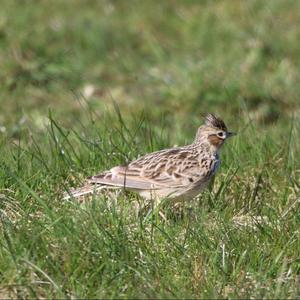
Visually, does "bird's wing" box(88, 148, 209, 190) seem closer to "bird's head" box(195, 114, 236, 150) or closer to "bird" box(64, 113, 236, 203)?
"bird" box(64, 113, 236, 203)

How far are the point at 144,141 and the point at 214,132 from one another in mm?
843

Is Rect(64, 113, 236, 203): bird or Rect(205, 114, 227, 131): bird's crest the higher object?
Rect(205, 114, 227, 131): bird's crest

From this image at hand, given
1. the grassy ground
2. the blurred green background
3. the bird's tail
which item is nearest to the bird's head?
the grassy ground

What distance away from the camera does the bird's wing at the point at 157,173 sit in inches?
274

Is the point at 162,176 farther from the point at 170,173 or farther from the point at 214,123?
the point at 214,123

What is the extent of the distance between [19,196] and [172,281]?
162cm

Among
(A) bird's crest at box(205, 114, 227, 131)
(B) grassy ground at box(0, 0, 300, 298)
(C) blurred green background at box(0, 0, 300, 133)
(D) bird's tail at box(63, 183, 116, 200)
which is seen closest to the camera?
(B) grassy ground at box(0, 0, 300, 298)

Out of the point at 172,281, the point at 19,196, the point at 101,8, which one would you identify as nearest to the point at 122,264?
the point at 172,281

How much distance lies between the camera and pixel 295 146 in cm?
822

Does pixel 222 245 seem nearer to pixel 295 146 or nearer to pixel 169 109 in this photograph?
pixel 295 146

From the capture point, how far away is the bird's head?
743 centimetres

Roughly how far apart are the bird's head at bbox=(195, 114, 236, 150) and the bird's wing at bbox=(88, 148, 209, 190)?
184 mm

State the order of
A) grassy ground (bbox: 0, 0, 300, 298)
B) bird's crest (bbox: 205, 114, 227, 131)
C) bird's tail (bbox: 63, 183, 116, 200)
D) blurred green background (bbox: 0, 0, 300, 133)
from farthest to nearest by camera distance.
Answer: blurred green background (bbox: 0, 0, 300, 133), bird's crest (bbox: 205, 114, 227, 131), bird's tail (bbox: 63, 183, 116, 200), grassy ground (bbox: 0, 0, 300, 298)

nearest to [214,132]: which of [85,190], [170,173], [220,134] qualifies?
[220,134]
